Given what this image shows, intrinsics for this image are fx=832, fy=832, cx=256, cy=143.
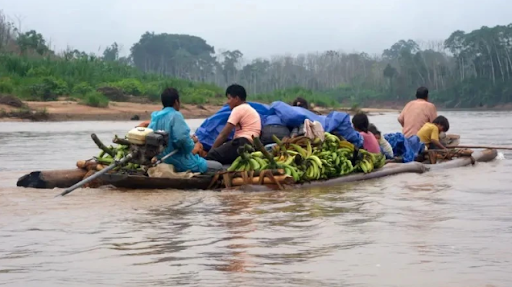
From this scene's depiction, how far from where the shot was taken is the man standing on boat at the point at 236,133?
8.55m

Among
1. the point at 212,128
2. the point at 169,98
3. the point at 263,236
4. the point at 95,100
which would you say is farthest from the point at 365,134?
the point at 95,100

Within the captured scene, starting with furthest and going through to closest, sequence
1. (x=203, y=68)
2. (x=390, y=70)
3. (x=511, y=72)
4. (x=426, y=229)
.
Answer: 1. (x=203, y=68)
2. (x=390, y=70)
3. (x=511, y=72)
4. (x=426, y=229)

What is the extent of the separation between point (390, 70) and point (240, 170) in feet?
206

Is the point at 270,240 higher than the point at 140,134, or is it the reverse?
the point at 140,134

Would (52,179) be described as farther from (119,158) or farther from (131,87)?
(131,87)

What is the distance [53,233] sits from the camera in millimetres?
5738

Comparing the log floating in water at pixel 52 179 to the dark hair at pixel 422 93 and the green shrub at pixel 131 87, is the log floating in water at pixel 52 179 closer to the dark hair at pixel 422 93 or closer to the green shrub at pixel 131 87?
the dark hair at pixel 422 93

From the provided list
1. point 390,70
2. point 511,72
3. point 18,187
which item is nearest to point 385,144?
point 18,187

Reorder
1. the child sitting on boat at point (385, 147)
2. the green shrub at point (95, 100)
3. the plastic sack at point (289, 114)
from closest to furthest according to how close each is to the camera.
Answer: the plastic sack at point (289, 114)
the child sitting on boat at point (385, 147)
the green shrub at point (95, 100)

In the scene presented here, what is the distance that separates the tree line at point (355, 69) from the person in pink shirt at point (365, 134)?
34.7 m

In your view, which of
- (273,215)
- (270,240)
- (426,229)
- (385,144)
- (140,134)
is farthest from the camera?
(385,144)

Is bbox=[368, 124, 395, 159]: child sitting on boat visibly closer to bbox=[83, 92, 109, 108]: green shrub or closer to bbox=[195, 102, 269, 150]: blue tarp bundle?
bbox=[195, 102, 269, 150]: blue tarp bundle

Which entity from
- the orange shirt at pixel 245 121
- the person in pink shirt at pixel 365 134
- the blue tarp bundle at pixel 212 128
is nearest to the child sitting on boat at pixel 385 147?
the person in pink shirt at pixel 365 134

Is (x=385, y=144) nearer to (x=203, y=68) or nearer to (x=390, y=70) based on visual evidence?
(x=390, y=70)
